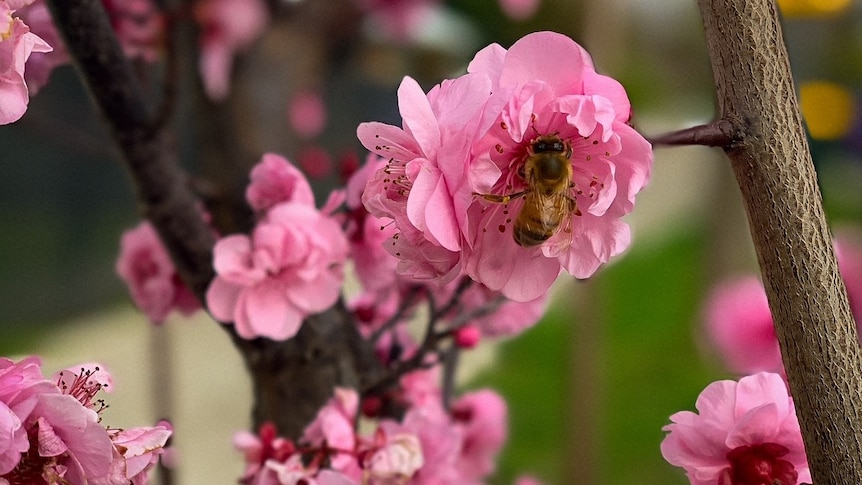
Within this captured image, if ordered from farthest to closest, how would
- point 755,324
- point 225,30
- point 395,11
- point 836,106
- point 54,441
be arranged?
point 836,106, point 395,11, point 225,30, point 755,324, point 54,441

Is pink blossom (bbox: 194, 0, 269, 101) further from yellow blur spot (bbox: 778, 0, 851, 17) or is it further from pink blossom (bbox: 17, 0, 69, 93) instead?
yellow blur spot (bbox: 778, 0, 851, 17)

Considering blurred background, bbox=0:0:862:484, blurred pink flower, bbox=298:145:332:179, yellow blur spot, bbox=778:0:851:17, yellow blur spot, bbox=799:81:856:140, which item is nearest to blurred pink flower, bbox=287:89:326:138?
blurred background, bbox=0:0:862:484

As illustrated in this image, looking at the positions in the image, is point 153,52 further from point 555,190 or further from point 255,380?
point 555,190

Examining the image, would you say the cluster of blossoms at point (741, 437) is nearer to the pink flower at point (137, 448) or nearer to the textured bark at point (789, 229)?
the textured bark at point (789, 229)

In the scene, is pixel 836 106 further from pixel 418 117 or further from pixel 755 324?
pixel 418 117

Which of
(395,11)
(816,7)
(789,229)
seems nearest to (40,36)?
(789,229)

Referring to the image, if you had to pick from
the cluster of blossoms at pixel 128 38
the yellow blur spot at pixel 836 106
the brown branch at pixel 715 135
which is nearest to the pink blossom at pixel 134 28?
the cluster of blossoms at pixel 128 38
